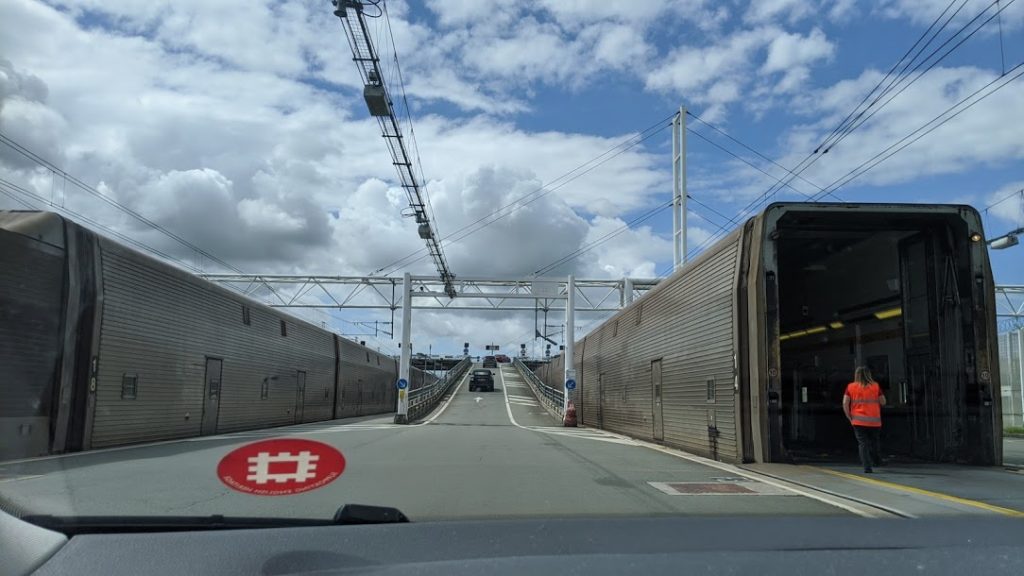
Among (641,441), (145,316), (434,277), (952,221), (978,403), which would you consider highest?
(434,277)

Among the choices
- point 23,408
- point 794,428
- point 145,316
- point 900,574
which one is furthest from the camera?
point 794,428

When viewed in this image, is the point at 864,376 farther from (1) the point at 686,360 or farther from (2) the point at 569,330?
(2) the point at 569,330

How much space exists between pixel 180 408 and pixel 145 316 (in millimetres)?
3301

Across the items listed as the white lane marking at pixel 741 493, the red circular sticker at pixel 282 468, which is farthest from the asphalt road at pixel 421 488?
the red circular sticker at pixel 282 468

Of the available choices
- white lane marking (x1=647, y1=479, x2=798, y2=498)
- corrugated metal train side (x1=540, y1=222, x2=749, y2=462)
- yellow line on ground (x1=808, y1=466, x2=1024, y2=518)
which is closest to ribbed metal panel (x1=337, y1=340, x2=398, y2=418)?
corrugated metal train side (x1=540, y1=222, x2=749, y2=462)

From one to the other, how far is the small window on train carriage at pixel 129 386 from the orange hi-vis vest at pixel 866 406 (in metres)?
12.2

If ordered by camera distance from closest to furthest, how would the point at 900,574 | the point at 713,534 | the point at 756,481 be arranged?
the point at 900,574 → the point at 713,534 → the point at 756,481

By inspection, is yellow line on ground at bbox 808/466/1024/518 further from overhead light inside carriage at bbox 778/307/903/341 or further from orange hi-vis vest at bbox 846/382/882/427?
overhead light inside carriage at bbox 778/307/903/341

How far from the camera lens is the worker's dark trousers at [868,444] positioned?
10452 mm

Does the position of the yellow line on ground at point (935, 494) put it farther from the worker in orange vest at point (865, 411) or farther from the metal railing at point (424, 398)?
the metal railing at point (424, 398)

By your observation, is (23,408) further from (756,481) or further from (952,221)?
(952,221)

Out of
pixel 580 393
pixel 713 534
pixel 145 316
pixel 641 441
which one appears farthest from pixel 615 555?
pixel 580 393

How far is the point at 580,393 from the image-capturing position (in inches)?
1455

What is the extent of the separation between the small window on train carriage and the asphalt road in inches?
70.4
